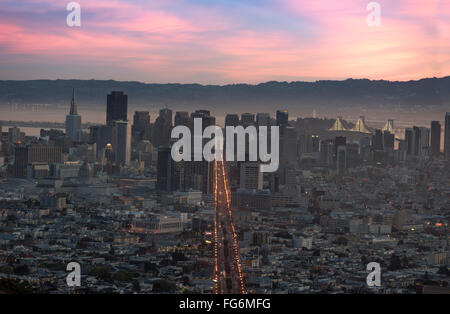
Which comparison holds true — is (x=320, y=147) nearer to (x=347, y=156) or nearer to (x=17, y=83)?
(x=347, y=156)

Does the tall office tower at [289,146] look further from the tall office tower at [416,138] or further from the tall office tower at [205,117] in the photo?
the tall office tower at [416,138]

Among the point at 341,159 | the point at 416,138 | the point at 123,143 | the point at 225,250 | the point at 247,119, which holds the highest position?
the point at 247,119

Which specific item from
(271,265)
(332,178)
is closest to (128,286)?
(271,265)

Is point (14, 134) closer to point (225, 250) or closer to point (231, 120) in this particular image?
point (231, 120)

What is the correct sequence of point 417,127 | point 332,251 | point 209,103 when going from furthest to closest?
point 209,103
point 417,127
point 332,251

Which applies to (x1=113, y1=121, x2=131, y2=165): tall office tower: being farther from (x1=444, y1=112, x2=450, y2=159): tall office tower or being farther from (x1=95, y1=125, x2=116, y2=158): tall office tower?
(x1=444, y1=112, x2=450, y2=159): tall office tower

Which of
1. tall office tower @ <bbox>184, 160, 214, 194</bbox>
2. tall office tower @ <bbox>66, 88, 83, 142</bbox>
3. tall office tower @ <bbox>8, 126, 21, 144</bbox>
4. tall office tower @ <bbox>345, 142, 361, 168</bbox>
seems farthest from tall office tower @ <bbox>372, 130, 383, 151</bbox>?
tall office tower @ <bbox>8, 126, 21, 144</bbox>

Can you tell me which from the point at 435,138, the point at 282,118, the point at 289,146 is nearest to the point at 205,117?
the point at 282,118
